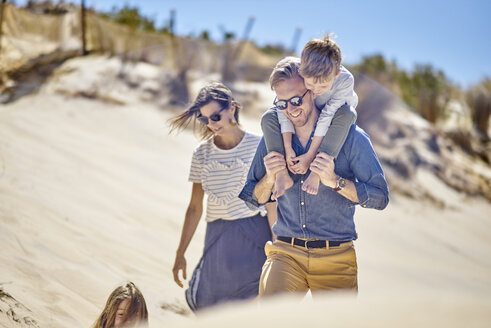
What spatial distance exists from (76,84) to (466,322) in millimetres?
12104

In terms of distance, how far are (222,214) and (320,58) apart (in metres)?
1.54

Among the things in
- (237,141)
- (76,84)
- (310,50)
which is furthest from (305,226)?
(76,84)

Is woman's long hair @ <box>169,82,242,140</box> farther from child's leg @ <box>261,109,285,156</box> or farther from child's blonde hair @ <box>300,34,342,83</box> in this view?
child's blonde hair @ <box>300,34,342,83</box>

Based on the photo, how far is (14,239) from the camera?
13.2 ft

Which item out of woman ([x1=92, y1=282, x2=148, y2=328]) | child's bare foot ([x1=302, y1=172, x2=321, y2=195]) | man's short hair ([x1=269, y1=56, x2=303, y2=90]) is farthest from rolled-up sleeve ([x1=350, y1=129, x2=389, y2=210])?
woman ([x1=92, y1=282, x2=148, y2=328])

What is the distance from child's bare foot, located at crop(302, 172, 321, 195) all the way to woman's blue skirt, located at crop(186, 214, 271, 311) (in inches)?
43.3

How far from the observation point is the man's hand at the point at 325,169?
246 cm

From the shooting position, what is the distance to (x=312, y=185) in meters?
2.48

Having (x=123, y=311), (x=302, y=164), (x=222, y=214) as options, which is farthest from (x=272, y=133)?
(x=123, y=311)

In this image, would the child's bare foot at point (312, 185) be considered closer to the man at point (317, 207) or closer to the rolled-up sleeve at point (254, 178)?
the man at point (317, 207)

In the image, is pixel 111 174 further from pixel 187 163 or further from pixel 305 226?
pixel 305 226

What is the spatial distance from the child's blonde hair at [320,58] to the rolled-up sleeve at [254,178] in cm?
62

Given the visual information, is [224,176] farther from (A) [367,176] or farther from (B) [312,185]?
(A) [367,176]

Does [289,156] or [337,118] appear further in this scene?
[289,156]
